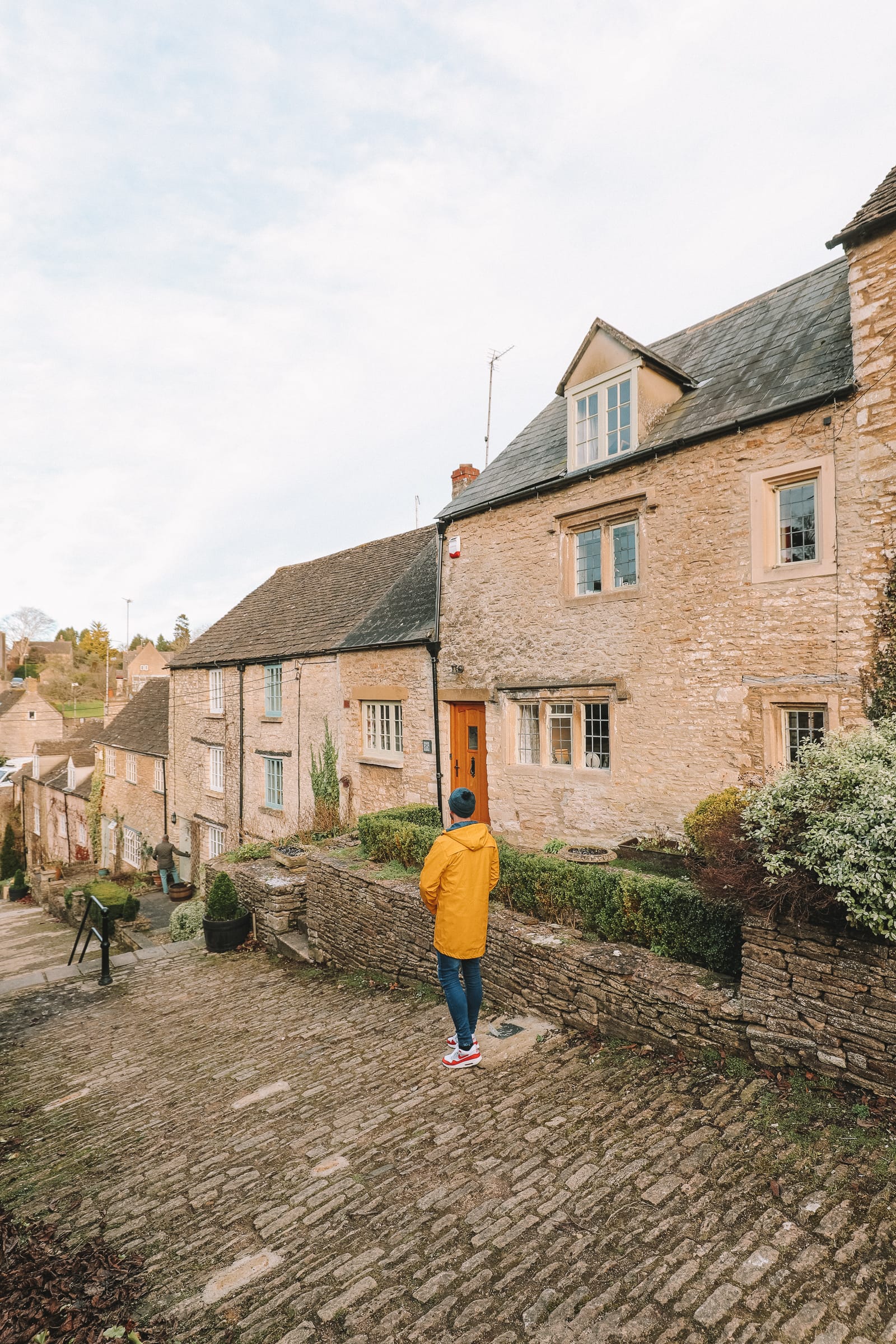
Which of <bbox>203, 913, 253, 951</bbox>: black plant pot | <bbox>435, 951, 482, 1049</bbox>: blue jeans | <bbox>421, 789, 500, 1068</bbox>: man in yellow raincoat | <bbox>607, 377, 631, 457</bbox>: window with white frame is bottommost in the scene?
<bbox>203, 913, 253, 951</bbox>: black plant pot

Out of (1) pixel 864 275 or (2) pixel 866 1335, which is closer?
(2) pixel 866 1335

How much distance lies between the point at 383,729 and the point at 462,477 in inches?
279

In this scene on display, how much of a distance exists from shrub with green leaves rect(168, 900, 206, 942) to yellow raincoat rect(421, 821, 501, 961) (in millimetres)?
10439

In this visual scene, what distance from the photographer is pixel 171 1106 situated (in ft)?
19.4

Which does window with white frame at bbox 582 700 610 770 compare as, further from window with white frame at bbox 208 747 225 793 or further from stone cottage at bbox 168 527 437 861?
window with white frame at bbox 208 747 225 793

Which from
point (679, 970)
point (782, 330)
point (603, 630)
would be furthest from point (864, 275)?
point (679, 970)

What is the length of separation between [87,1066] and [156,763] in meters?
21.7

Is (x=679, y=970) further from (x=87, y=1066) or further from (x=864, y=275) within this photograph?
(x=864, y=275)

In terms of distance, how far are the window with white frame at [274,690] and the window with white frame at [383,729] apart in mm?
4400

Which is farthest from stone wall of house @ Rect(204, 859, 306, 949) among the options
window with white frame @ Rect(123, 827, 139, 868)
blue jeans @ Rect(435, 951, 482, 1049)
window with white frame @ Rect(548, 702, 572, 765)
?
window with white frame @ Rect(123, 827, 139, 868)

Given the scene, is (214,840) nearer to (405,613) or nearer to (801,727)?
(405,613)

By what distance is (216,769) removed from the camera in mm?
23625

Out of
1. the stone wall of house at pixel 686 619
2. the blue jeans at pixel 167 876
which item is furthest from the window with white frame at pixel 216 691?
the stone wall of house at pixel 686 619

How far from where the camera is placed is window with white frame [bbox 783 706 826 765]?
877 centimetres
